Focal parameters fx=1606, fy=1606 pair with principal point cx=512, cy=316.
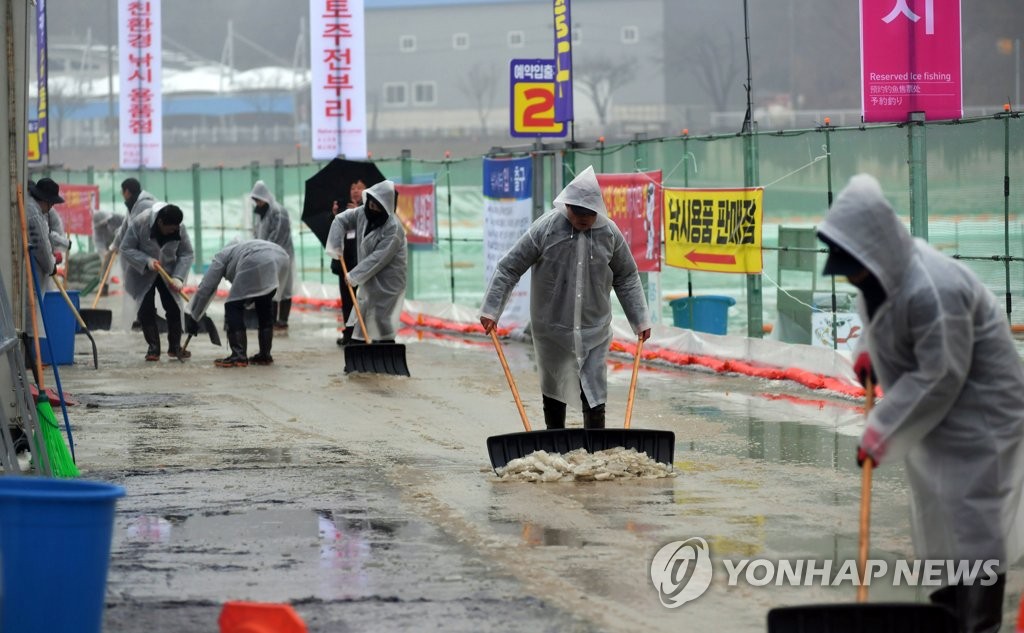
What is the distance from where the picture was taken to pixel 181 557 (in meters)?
7.00

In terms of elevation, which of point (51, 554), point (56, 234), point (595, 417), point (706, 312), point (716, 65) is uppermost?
point (716, 65)

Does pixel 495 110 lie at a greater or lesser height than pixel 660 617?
greater

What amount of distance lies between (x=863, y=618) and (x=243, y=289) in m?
11.2

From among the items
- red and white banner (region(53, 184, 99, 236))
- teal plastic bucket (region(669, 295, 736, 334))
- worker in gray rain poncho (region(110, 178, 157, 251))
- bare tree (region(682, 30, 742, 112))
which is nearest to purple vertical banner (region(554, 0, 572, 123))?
teal plastic bucket (region(669, 295, 736, 334))

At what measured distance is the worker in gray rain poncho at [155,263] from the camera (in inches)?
636

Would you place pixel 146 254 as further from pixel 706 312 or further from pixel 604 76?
pixel 604 76

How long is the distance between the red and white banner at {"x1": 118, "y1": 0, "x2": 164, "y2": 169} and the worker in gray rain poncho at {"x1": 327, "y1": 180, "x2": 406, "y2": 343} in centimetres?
1597

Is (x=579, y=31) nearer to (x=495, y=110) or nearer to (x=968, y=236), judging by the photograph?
(x=495, y=110)

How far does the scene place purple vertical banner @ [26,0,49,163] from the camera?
2666cm

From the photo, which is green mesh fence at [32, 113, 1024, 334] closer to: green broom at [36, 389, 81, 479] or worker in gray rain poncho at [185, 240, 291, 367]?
worker in gray rain poncho at [185, 240, 291, 367]

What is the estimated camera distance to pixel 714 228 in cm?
1505

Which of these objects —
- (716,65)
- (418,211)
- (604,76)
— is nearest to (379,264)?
(418,211)

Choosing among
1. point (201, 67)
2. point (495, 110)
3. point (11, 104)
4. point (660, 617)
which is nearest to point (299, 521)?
point (660, 617)

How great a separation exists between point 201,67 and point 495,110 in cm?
1819
